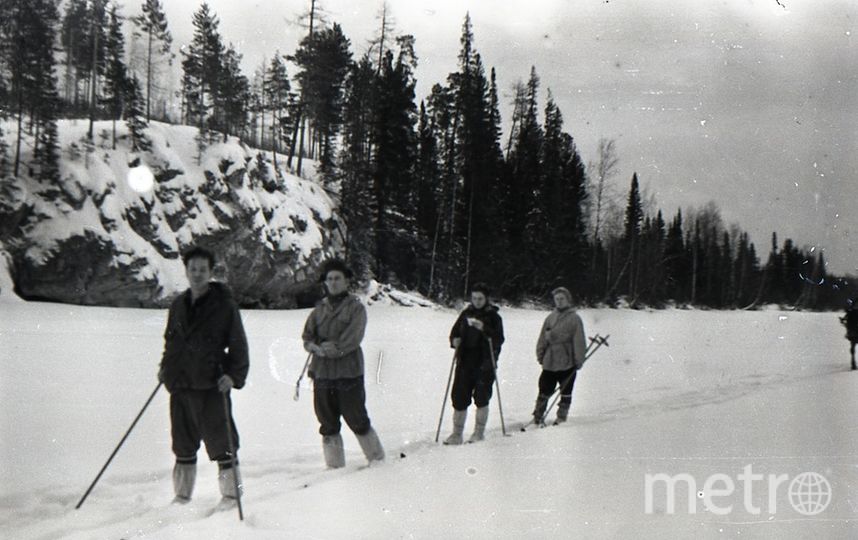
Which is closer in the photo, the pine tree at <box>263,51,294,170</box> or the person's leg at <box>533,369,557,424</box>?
the person's leg at <box>533,369,557,424</box>

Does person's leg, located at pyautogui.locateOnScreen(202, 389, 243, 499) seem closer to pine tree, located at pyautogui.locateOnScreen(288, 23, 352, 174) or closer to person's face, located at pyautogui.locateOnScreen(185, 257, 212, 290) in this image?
person's face, located at pyautogui.locateOnScreen(185, 257, 212, 290)

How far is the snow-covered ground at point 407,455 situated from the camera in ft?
9.56

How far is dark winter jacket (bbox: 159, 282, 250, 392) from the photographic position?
3777 millimetres

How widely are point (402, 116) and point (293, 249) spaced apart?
4786mm

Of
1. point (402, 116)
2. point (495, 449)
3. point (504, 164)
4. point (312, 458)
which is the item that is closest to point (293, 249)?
point (402, 116)

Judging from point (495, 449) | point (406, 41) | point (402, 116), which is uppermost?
point (402, 116)

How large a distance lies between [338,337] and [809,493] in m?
3.13

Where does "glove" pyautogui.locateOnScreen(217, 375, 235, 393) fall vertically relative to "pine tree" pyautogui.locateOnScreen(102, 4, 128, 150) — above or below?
below

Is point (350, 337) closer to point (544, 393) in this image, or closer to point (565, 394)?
point (544, 393)

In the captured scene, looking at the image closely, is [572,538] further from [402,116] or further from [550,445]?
[402,116]

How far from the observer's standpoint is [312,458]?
5434 millimetres

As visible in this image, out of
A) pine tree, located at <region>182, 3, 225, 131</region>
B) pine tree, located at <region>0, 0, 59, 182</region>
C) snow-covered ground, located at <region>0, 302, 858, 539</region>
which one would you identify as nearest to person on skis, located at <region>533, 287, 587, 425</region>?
snow-covered ground, located at <region>0, 302, 858, 539</region>

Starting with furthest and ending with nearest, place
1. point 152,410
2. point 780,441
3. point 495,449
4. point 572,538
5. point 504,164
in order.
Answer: point 504,164, point 152,410, point 495,449, point 780,441, point 572,538

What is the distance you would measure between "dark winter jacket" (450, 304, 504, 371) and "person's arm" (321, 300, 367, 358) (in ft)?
5.71
